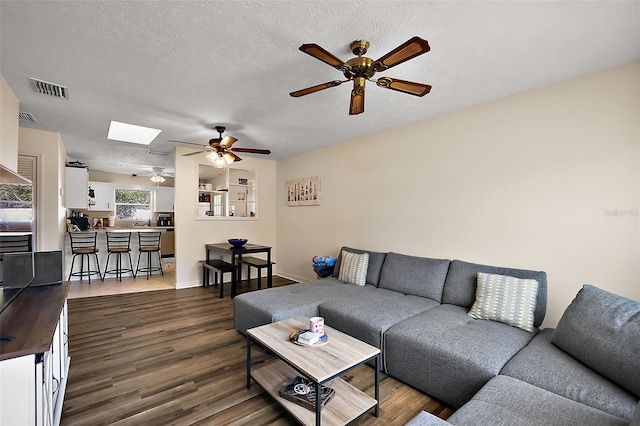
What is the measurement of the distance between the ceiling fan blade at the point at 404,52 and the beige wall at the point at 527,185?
4.36 feet

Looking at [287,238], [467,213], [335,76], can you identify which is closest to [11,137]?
[335,76]

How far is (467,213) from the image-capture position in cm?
319

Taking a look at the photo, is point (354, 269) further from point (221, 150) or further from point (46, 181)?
point (46, 181)

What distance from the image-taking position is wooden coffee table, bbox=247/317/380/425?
1.72 m

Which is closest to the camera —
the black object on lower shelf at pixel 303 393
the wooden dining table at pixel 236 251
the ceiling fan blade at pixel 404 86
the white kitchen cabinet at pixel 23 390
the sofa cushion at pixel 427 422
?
the white kitchen cabinet at pixel 23 390

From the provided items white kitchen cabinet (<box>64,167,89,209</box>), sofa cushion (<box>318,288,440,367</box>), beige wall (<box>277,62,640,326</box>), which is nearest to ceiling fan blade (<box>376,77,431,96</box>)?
beige wall (<box>277,62,640,326</box>)

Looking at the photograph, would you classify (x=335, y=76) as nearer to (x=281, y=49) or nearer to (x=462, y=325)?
(x=281, y=49)

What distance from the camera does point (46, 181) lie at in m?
4.07

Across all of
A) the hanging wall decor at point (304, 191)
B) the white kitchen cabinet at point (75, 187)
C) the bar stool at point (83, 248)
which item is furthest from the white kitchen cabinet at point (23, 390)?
the white kitchen cabinet at point (75, 187)

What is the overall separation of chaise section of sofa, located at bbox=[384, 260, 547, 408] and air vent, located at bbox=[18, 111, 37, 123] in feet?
14.9

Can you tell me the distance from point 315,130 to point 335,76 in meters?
1.61

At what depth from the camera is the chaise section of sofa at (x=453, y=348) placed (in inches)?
74.7

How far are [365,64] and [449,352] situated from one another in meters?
2.05

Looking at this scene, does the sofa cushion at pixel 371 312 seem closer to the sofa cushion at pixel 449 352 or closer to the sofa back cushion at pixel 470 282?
the sofa cushion at pixel 449 352
